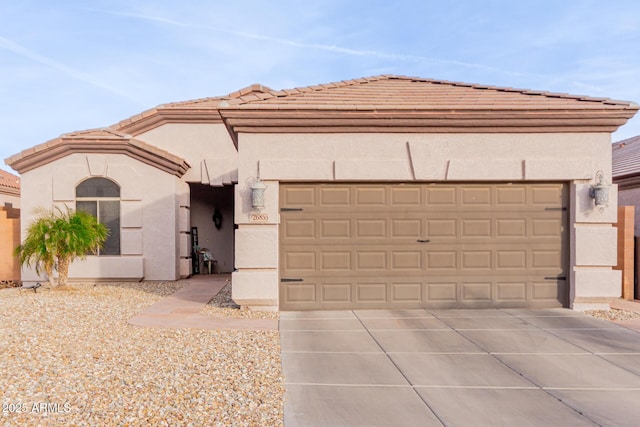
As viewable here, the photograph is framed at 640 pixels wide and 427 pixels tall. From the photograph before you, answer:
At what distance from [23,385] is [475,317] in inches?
266

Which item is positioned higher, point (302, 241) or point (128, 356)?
point (302, 241)

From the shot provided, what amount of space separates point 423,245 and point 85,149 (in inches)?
381

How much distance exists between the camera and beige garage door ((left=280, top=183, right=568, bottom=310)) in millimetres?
8641

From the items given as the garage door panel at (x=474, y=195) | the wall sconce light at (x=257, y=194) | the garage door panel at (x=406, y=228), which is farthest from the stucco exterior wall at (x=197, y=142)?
the garage door panel at (x=474, y=195)

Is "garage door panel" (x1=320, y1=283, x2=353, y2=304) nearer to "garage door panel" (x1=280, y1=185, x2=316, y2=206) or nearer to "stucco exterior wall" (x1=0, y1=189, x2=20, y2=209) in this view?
"garage door panel" (x1=280, y1=185, x2=316, y2=206)

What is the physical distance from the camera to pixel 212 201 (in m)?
16.0

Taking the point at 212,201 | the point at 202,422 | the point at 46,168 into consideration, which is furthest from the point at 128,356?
the point at 212,201

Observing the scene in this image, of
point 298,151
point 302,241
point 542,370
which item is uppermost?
point 298,151

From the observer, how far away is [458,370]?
5402 mm

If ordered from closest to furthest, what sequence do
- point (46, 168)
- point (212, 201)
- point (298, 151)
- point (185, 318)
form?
1. point (185, 318)
2. point (298, 151)
3. point (46, 168)
4. point (212, 201)

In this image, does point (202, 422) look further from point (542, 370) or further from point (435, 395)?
point (542, 370)

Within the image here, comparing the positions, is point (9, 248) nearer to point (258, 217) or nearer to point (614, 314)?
point (258, 217)

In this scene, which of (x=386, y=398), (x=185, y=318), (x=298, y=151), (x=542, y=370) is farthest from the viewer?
(x=298, y=151)

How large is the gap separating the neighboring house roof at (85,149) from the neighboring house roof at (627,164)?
13349mm
